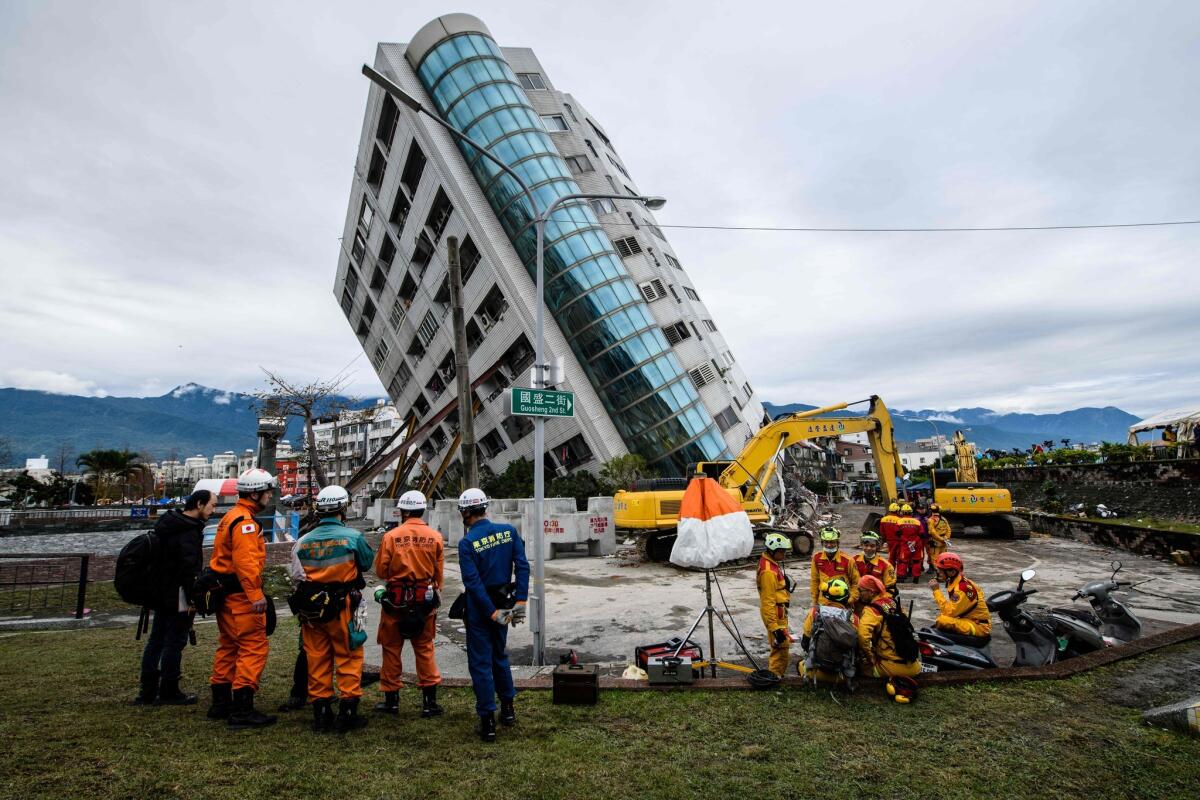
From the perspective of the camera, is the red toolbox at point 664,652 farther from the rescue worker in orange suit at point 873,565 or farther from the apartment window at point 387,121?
the apartment window at point 387,121

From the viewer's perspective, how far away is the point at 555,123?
37.9 metres

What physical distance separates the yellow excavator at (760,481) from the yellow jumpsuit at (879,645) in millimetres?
10875

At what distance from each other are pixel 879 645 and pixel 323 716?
16.1 ft

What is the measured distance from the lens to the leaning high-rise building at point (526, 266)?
3072 cm

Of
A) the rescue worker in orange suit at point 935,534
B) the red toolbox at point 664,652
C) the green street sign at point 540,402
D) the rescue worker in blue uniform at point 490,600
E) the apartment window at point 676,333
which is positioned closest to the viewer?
the rescue worker in blue uniform at point 490,600

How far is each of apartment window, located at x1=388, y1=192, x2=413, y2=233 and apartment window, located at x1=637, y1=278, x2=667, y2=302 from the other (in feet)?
51.7

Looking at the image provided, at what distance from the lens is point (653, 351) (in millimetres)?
30875

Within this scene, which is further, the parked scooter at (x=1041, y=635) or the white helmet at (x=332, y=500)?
the parked scooter at (x=1041, y=635)

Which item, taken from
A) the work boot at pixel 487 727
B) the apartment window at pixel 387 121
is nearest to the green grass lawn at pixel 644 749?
the work boot at pixel 487 727

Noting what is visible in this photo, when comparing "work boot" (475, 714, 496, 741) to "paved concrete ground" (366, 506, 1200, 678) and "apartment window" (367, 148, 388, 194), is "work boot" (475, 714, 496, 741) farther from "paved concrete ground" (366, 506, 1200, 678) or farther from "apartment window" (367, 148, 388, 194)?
"apartment window" (367, 148, 388, 194)

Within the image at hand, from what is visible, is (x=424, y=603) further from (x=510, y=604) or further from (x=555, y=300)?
(x=555, y=300)

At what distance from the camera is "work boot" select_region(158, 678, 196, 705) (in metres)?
5.29

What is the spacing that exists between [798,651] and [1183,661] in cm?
373

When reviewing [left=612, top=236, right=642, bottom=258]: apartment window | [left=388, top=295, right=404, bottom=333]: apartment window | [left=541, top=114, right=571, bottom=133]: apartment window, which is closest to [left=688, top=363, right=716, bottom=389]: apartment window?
[left=612, top=236, right=642, bottom=258]: apartment window
